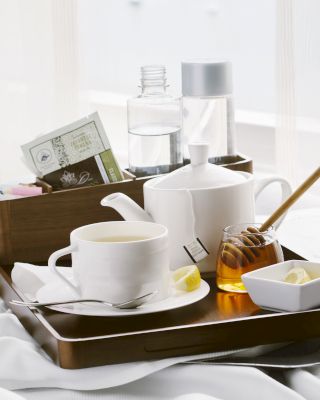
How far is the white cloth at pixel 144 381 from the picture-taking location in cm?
83

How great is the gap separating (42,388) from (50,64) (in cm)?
262

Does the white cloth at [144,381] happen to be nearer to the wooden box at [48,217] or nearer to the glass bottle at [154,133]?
the wooden box at [48,217]

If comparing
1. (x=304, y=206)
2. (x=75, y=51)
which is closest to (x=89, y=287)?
(x=304, y=206)

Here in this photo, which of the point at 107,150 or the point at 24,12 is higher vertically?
the point at 24,12

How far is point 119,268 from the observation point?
3.14ft

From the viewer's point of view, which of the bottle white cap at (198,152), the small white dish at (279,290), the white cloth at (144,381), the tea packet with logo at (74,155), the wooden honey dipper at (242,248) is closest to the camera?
the white cloth at (144,381)

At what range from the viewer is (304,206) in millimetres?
1792

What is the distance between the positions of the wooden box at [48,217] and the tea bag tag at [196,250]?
18cm

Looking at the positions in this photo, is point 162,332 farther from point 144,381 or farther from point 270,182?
point 270,182

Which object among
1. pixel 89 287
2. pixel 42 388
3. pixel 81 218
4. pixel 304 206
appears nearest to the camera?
pixel 42 388

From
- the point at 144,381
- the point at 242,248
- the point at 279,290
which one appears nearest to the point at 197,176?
the point at 242,248

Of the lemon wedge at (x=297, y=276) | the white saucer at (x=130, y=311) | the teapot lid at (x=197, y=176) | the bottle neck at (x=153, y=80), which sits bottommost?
the white saucer at (x=130, y=311)

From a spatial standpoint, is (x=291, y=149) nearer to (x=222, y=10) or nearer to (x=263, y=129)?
(x=263, y=129)

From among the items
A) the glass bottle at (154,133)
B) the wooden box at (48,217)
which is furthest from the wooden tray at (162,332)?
the glass bottle at (154,133)
